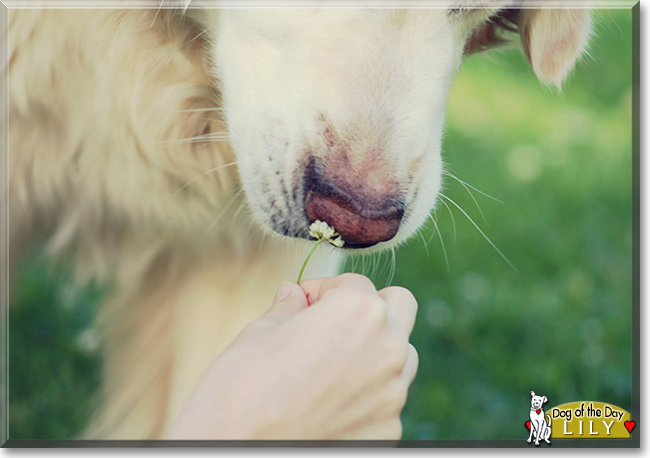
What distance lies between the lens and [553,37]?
1036 millimetres

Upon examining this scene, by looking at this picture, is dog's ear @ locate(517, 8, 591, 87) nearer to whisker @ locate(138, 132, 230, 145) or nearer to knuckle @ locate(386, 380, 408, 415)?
whisker @ locate(138, 132, 230, 145)

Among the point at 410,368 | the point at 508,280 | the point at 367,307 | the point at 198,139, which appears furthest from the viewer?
the point at 508,280

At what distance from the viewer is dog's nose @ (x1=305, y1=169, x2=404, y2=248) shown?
0.75 metres

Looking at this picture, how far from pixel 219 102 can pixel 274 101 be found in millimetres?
162

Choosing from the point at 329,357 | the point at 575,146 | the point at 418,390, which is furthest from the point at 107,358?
the point at 575,146

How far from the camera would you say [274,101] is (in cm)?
80

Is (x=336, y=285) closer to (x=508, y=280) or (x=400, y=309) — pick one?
(x=400, y=309)

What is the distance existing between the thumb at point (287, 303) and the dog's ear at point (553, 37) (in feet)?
2.04

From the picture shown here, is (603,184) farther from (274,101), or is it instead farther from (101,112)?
(101,112)

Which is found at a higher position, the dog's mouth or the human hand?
the dog's mouth

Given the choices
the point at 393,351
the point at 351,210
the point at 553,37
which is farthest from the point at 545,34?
the point at 393,351

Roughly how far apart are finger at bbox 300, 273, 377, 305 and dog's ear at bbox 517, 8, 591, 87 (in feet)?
1.88

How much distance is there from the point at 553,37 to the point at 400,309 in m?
0.59

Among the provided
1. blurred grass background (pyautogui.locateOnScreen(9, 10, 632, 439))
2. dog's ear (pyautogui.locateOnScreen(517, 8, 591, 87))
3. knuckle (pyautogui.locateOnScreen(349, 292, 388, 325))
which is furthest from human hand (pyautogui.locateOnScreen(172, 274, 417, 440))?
dog's ear (pyautogui.locateOnScreen(517, 8, 591, 87))
